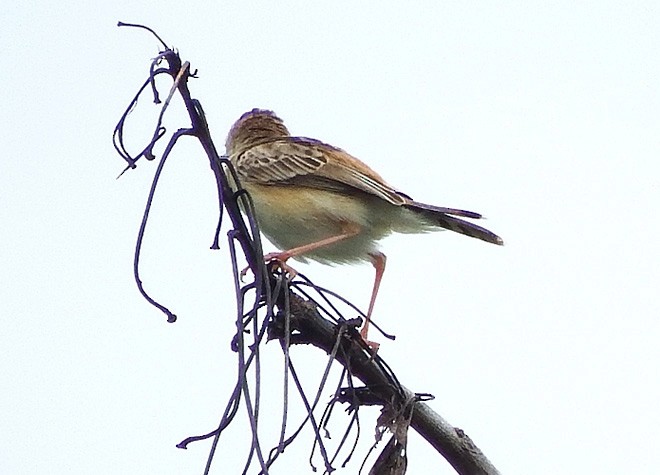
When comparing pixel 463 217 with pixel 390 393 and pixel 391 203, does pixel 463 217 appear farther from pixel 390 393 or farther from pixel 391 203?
pixel 390 393

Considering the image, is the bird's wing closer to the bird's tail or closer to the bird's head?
the bird's tail

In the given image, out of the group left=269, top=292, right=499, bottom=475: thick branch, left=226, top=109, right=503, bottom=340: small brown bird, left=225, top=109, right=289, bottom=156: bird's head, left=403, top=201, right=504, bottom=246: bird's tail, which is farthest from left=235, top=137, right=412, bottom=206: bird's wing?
left=269, top=292, right=499, bottom=475: thick branch

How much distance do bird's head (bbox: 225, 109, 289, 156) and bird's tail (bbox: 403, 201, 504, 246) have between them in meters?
1.46

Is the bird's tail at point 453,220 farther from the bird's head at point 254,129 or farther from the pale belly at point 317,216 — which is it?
the bird's head at point 254,129

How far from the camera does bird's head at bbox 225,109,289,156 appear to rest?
7.38m

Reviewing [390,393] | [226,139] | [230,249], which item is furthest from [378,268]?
[230,249]

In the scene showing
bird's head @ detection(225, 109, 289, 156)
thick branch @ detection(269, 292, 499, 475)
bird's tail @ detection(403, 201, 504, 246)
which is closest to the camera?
thick branch @ detection(269, 292, 499, 475)

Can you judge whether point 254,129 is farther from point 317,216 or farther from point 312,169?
point 317,216

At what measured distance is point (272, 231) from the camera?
21.0 feet

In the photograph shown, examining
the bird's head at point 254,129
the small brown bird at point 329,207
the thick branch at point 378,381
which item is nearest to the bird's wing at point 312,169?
the small brown bird at point 329,207

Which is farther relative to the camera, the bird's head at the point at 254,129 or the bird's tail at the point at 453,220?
the bird's head at the point at 254,129

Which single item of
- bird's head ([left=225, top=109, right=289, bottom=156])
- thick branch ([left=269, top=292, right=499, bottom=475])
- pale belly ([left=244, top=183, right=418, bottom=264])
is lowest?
thick branch ([left=269, top=292, right=499, bottom=475])

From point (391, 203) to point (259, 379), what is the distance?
3258 mm

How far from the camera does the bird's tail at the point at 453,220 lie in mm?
5941
